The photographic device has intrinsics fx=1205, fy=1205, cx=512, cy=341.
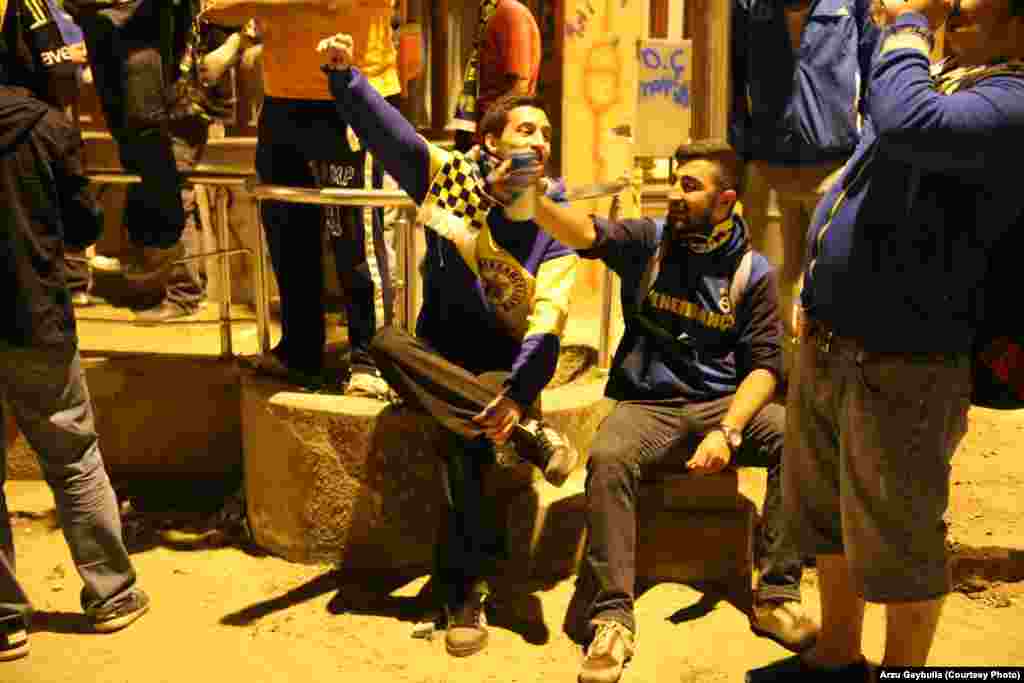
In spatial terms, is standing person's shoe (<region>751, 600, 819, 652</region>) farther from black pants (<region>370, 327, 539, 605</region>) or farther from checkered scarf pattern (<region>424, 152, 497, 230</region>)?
checkered scarf pattern (<region>424, 152, 497, 230</region>)

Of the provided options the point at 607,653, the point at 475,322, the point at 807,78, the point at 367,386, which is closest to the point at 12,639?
the point at 367,386

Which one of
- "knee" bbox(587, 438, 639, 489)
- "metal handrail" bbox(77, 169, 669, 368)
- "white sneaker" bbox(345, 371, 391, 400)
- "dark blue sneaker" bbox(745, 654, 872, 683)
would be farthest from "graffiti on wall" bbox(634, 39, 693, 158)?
"dark blue sneaker" bbox(745, 654, 872, 683)

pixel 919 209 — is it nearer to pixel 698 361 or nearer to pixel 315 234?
pixel 698 361

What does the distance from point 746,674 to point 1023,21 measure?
7.07 ft

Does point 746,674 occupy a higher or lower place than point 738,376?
lower

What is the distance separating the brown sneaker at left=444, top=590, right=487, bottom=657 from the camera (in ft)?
13.5

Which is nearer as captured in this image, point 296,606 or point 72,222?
point 72,222

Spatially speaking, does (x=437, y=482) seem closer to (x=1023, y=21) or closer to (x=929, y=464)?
(x=929, y=464)

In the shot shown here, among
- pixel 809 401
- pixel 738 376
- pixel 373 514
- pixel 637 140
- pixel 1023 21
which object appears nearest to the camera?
pixel 1023 21

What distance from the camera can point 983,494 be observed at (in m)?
5.14

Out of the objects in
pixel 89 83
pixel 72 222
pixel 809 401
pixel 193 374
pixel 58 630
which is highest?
pixel 89 83

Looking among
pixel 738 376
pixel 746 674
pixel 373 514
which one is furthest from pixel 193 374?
pixel 746 674

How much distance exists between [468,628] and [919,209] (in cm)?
211

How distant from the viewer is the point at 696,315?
4.28 m
